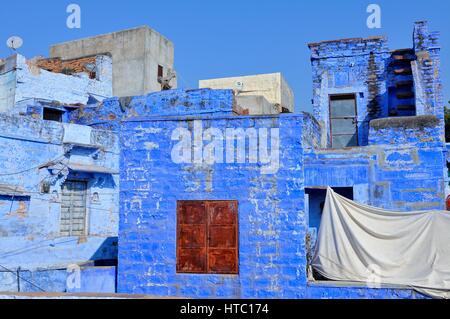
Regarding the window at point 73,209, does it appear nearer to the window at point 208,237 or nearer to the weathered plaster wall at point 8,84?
the window at point 208,237

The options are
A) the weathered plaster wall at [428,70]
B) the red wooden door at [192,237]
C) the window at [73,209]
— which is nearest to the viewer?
the red wooden door at [192,237]

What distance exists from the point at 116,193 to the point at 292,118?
21.3ft

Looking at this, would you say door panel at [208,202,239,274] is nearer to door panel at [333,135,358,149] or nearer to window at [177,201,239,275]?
window at [177,201,239,275]

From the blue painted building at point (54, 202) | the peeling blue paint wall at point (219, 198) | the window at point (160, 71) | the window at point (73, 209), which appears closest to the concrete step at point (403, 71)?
the peeling blue paint wall at point (219, 198)

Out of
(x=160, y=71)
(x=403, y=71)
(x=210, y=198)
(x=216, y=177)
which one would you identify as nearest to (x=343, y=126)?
(x=403, y=71)

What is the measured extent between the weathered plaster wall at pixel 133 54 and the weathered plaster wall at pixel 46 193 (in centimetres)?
896

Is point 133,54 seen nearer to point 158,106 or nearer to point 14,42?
point 14,42

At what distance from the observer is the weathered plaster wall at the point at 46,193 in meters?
11.5

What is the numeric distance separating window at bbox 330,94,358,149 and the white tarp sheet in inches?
253

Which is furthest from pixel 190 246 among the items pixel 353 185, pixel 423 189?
pixel 423 189

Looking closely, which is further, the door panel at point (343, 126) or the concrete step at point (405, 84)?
the door panel at point (343, 126)

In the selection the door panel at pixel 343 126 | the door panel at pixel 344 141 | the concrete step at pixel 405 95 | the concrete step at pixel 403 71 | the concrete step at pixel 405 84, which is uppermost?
the concrete step at pixel 403 71

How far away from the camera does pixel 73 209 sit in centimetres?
1305
